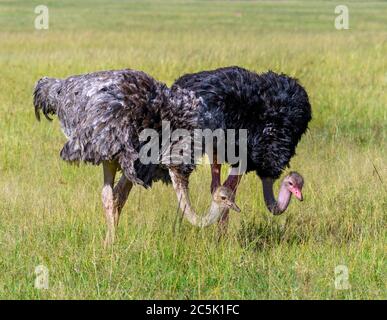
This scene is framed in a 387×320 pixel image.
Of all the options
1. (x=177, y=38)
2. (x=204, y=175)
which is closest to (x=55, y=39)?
(x=177, y=38)

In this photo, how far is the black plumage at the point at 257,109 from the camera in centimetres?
745

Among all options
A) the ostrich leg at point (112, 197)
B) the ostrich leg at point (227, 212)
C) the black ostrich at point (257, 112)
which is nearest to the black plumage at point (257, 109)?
the black ostrich at point (257, 112)

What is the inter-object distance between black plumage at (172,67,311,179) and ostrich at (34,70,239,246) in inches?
15.5

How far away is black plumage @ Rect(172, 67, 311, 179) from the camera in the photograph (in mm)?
7453

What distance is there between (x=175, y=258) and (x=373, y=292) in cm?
126

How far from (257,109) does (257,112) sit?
24mm

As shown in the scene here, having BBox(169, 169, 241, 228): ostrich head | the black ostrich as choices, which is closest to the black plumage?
the black ostrich

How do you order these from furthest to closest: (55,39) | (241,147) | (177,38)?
(177,38)
(55,39)
(241,147)

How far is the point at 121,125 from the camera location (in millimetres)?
6477

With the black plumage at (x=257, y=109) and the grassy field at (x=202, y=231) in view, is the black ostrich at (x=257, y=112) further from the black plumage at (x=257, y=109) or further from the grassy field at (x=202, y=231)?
the grassy field at (x=202, y=231)

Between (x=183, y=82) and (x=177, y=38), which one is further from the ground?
(x=177, y=38)

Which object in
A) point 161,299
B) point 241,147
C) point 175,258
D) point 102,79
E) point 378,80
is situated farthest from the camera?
point 378,80

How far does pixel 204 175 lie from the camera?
8.68 meters

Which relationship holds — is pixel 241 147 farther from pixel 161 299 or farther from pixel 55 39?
pixel 55 39
